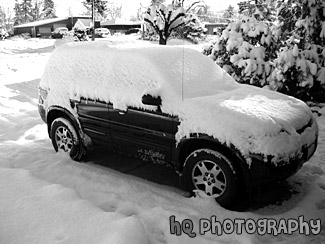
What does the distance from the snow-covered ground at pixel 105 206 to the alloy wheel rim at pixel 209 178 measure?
15 centimetres

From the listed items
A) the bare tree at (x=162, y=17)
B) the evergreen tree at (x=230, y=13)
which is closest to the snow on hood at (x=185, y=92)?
the bare tree at (x=162, y=17)

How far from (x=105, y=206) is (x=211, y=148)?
4.47 ft

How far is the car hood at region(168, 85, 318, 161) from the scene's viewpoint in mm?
3266

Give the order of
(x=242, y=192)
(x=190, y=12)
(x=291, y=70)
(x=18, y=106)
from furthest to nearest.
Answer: (x=190, y=12), (x=18, y=106), (x=291, y=70), (x=242, y=192)

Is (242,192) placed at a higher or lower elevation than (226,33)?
lower

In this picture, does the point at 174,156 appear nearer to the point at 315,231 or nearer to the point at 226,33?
the point at 315,231

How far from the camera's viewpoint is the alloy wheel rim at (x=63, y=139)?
4.90 meters

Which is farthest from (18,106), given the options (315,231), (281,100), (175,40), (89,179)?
(175,40)

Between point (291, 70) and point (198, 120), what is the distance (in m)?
5.15

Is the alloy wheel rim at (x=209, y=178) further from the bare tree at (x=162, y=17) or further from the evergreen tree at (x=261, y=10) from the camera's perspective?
the bare tree at (x=162, y=17)

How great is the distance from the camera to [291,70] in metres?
7.71

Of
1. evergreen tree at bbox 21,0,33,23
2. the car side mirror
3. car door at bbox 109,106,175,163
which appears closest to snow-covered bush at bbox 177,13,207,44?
car door at bbox 109,106,175,163

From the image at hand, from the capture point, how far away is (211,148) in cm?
357

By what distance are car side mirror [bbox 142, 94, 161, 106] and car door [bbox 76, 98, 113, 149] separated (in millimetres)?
778
